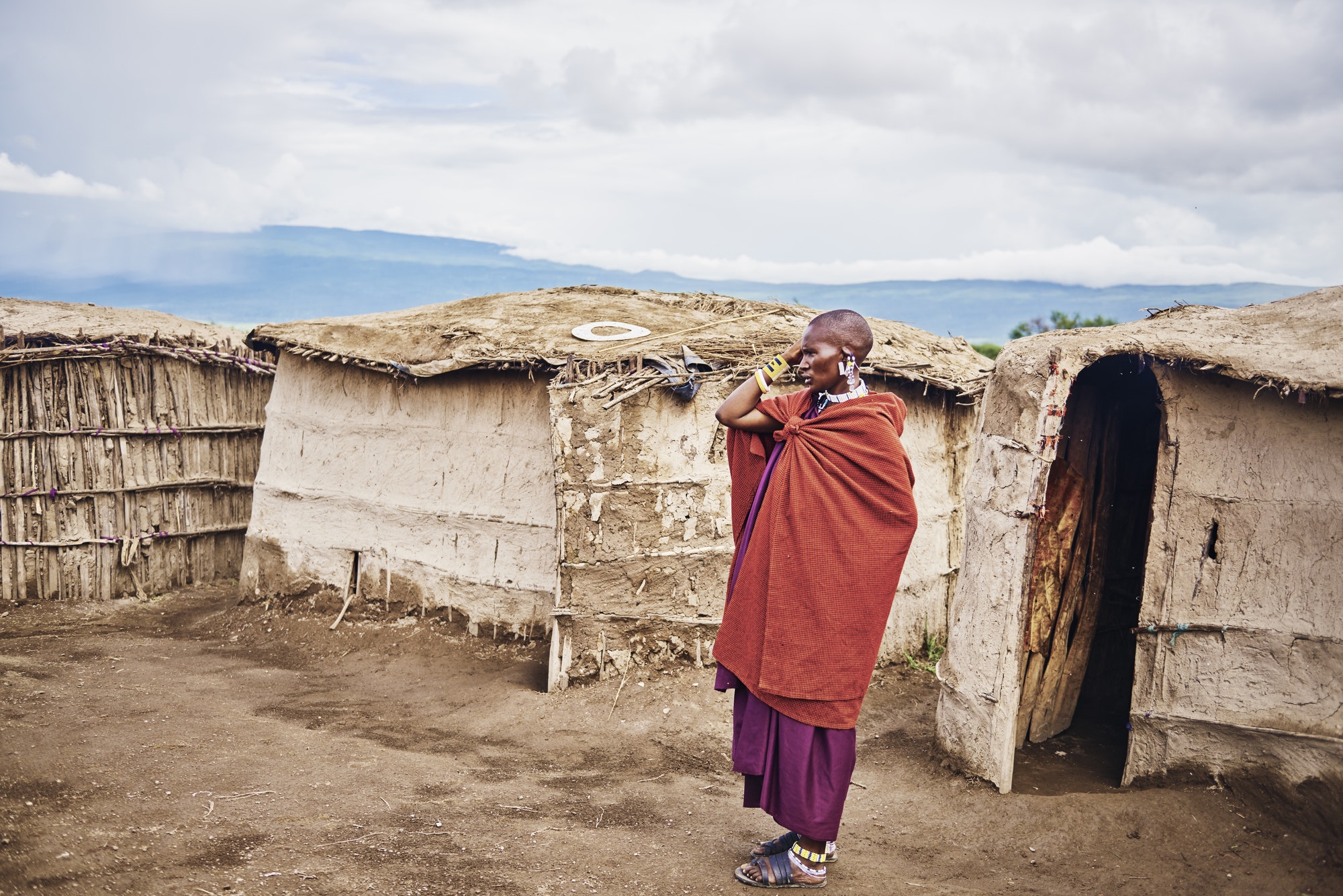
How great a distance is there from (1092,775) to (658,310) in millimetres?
4800

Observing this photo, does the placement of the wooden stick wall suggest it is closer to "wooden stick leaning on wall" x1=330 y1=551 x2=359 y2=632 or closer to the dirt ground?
the dirt ground

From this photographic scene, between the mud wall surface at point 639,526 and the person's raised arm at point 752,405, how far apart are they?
2.43 metres

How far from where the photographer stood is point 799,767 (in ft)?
12.1

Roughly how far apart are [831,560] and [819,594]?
0.43 ft

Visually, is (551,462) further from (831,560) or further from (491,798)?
(831,560)

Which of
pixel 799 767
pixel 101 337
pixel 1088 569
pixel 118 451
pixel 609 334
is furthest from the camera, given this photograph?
pixel 118 451

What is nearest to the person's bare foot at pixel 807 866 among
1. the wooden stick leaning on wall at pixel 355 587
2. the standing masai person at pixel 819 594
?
the standing masai person at pixel 819 594

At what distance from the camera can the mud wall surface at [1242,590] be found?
434 centimetres

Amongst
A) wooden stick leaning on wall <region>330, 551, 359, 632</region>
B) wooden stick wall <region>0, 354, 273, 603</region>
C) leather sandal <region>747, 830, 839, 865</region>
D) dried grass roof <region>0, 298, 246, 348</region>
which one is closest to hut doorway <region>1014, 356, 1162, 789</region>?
leather sandal <region>747, 830, 839, 865</region>

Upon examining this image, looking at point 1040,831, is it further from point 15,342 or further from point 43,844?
point 15,342

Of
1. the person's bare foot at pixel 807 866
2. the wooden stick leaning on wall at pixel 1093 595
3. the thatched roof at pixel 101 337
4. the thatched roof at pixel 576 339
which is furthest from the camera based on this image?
the thatched roof at pixel 101 337

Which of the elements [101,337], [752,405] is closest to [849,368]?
[752,405]

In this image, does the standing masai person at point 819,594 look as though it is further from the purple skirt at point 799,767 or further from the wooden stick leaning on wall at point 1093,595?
the wooden stick leaning on wall at point 1093,595

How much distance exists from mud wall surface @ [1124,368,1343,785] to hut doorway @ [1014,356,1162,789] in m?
0.47
